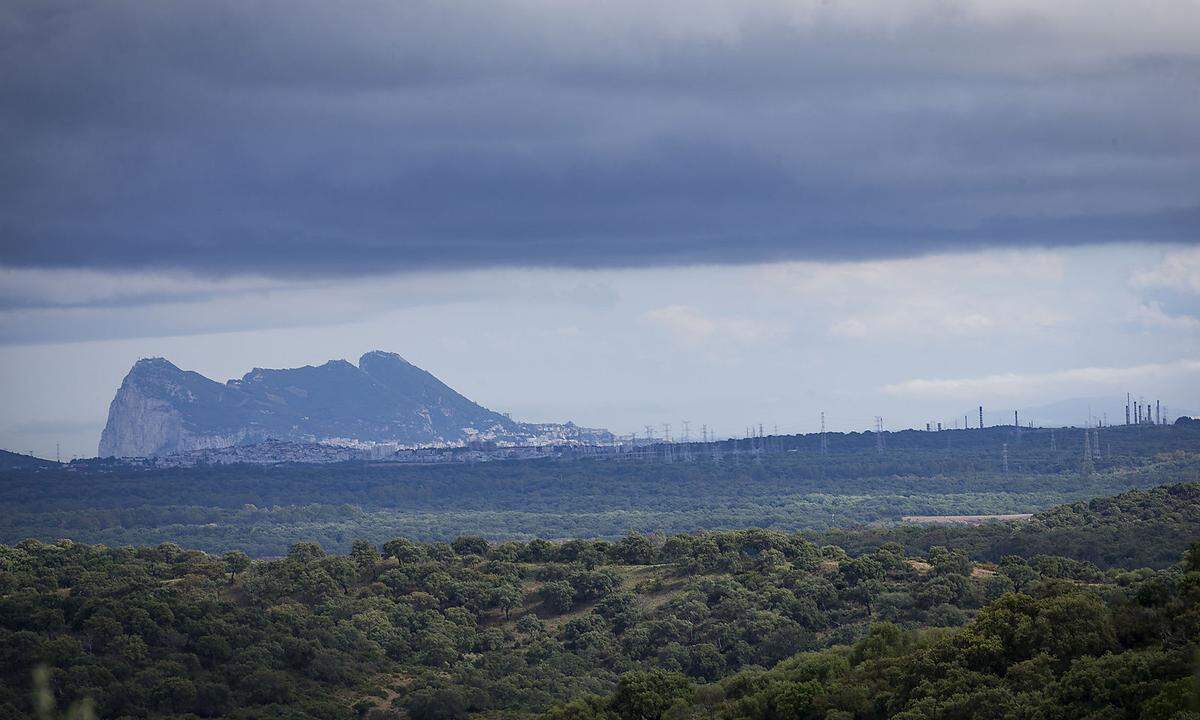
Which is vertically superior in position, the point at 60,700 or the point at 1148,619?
the point at 1148,619

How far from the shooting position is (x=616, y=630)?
287 ft

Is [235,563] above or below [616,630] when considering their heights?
above

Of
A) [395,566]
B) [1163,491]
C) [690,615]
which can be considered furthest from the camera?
[1163,491]

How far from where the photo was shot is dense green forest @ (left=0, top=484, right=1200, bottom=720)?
178 ft

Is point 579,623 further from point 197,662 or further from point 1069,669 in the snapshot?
point 1069,669

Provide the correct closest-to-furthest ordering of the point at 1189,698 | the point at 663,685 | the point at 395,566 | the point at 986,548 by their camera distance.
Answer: the point at 1189,698, the point at 663,685, the point at 395,566, the point at 986,548

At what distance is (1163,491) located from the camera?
127 metres

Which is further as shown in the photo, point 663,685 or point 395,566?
point 395,566

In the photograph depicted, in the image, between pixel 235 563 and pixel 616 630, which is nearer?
pixel 616 630

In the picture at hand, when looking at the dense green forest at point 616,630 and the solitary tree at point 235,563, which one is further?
the solitary tree at point 235,563

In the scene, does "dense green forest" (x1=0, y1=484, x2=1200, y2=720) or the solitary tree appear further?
the solitary tree

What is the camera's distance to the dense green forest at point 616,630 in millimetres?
54375

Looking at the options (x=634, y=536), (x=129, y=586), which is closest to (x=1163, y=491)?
(x=634, y=536)

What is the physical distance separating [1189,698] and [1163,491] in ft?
292
